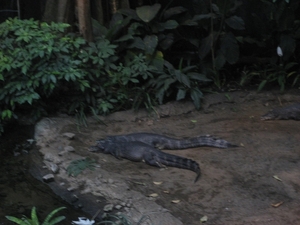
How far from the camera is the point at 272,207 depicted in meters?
4.82

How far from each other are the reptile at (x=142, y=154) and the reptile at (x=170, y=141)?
15cm

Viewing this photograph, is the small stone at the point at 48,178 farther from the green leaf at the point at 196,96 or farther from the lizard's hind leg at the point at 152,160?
the green leaf at the point at 196,96

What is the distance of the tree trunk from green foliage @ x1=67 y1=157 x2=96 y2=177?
242 cm

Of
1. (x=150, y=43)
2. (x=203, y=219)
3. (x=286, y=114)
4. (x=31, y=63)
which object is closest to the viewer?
(x=203, y=219)

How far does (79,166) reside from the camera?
19.4 ft

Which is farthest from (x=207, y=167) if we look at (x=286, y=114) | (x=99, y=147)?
(x=286, y=114)

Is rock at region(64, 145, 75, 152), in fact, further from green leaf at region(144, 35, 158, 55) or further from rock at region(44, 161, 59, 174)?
green leaf at region(144, 35, 158, 55)

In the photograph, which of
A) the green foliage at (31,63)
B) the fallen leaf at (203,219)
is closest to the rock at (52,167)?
the green foliage at (31,63)

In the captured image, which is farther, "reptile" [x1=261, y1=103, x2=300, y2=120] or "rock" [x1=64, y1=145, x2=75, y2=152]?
"reptile" [x1=261, y1=103, x2=300, y2=120]

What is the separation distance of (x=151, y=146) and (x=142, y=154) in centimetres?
18

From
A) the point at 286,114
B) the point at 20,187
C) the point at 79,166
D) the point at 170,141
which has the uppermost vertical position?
the point at 286,114

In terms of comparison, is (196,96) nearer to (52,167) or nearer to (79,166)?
(79,166)

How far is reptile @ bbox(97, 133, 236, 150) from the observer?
6426 millimetres

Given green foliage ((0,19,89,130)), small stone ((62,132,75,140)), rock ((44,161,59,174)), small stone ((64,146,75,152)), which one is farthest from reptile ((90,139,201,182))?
green foliage ((0,19,89,130))
